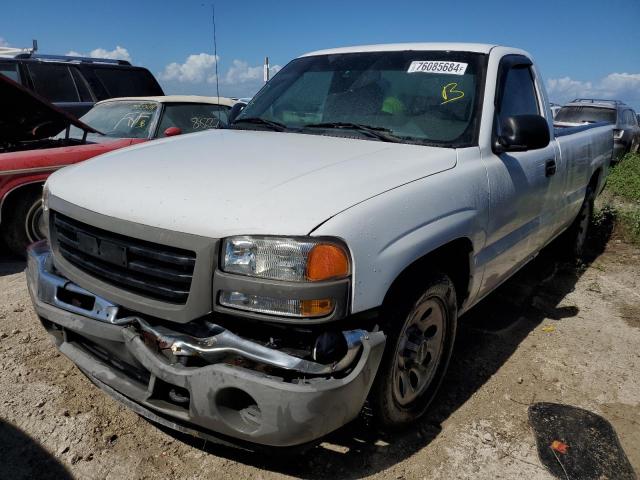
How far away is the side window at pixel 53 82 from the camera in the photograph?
853 centimetres

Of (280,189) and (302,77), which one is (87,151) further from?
(280,189)

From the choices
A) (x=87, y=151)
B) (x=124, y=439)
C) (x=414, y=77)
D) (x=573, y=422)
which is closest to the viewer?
(x=124, y=439)

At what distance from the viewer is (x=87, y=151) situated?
508 cm

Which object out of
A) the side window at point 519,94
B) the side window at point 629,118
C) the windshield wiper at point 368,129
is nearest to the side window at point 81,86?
the windshield wiper at point 368,129

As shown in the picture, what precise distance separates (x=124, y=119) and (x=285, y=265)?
494 cm

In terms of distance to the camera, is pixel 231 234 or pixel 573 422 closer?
pixel 231 234

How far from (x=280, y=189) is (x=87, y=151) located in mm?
3736

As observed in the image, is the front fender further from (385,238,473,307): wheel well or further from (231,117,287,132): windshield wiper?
(231,117,287,132): windshield wiper

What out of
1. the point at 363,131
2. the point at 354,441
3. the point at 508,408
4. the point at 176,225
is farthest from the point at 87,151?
the point at 508,408

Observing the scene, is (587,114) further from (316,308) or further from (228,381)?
(228,381)

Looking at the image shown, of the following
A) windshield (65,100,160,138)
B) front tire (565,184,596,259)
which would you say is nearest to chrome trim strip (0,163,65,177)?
windshield (65,100,160,138)

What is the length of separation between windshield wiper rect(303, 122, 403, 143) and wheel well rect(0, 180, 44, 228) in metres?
2.97

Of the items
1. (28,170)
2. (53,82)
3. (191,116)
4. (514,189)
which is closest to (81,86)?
(53,82)

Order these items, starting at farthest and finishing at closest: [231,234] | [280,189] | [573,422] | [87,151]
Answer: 1. [87,151]
2. [573,422]
3. [280,189]
4. [231,234]
